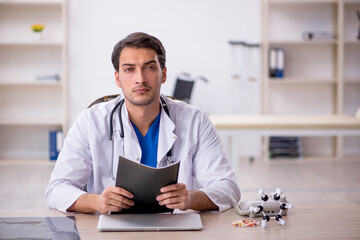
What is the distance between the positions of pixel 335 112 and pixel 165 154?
14.2ft

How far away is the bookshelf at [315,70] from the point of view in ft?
18.9

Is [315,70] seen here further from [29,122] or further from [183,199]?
[183,199]

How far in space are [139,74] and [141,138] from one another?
10.8 inches

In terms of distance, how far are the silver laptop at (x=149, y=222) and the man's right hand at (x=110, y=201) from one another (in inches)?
1.3

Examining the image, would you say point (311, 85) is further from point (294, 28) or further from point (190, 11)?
point (190, 11)

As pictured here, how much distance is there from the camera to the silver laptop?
1479 millimetres

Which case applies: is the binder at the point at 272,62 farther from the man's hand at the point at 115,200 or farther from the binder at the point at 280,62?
the man's hand at the point at 115,200

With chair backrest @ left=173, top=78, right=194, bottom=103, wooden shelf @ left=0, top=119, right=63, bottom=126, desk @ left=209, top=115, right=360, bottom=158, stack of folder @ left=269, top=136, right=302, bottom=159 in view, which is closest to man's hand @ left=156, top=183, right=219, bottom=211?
desk @ left=209, top=115, right=360, bottom=158

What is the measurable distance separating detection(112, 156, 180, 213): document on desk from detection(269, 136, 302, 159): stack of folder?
4192mm

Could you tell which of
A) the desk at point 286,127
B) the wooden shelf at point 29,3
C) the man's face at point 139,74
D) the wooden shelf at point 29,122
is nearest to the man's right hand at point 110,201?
the man's face at point 139,74

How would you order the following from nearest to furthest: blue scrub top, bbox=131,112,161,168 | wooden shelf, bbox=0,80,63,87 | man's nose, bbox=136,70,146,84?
man's nose, bbox=136,70,146,84, blue scrub top, bbox=131,112,161,168, wooden shelf, bbox=0,80,63,87

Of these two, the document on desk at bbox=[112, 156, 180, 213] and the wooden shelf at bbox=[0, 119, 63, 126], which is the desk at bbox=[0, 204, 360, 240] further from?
the wooden shelf at bbox=[0, 119, 63, 126]

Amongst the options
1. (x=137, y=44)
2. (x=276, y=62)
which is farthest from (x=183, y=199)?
(x=276, y=62)

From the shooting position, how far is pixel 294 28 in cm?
581
